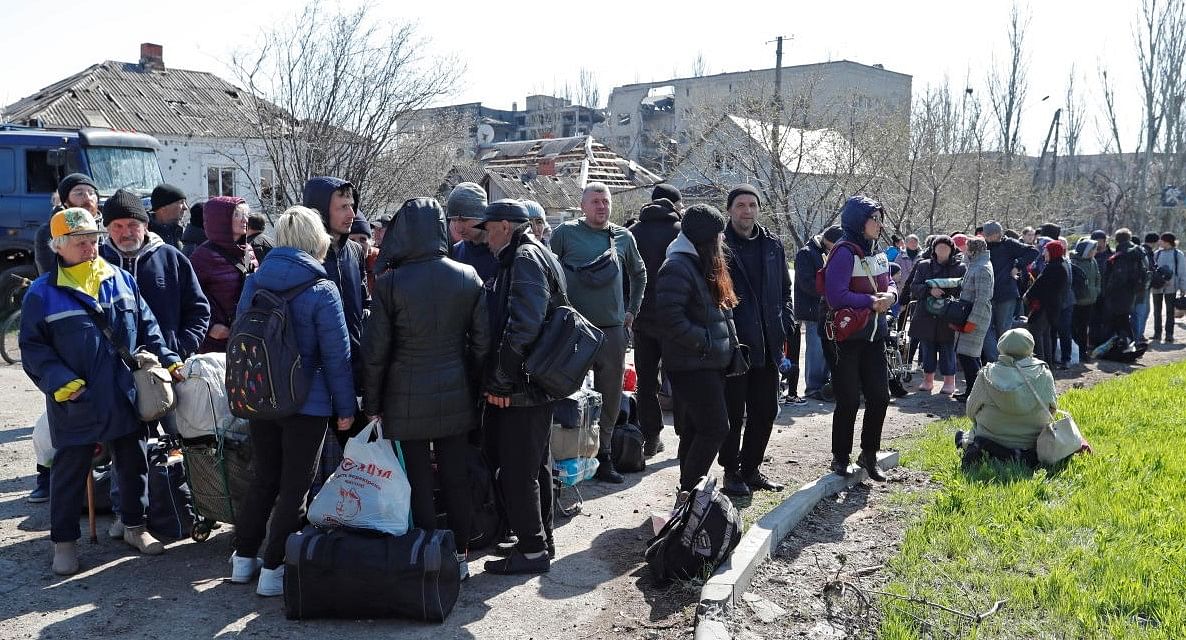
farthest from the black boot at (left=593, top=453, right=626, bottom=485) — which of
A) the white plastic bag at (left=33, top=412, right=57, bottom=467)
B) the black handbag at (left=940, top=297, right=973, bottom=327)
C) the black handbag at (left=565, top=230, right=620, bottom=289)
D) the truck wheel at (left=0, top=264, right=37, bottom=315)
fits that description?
the truck wheel at (left=0, top=264, right=37, bottom=315)

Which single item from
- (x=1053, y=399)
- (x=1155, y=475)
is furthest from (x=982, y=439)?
(x=1155, y=475)

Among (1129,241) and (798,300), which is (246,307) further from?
(1129,241)

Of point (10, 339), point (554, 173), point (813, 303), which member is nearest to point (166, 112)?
point (554, 173)

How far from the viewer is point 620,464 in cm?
697

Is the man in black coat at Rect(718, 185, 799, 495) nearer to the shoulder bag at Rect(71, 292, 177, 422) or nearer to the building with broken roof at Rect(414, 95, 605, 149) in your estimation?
the shoulder bag at Rect(71, 292, 177, 422)

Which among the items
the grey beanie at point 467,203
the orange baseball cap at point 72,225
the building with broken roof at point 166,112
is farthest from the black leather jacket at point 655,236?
the building with broken roof at point 166,112

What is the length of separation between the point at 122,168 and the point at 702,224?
12780 mm

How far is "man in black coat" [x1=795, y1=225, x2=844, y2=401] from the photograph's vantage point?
891 cm

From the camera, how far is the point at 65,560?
4.83 meters

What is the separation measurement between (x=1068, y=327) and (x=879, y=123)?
29.1 ft

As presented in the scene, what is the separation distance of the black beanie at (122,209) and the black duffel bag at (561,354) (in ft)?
8.50

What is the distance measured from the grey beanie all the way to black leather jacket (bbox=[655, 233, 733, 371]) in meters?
1.11

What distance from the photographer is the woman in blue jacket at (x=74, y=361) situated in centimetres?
477

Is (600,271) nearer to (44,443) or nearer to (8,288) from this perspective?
(44,443)
